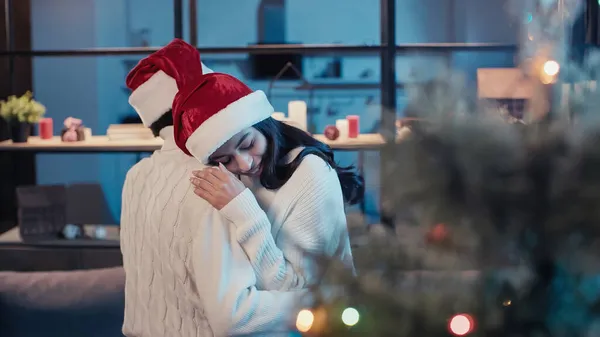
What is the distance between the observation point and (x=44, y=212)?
11.4ft

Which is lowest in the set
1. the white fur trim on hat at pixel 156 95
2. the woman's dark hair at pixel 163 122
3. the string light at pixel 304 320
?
the string light at pixel 304 320

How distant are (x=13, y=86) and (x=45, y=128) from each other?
0.33m

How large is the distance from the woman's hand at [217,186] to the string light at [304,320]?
0.75 m

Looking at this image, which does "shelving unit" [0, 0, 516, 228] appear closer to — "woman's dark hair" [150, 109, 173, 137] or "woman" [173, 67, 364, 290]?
"woman's dark hair" [150, 109, 173, 137]

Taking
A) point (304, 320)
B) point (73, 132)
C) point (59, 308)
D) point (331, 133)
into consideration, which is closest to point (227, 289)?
point (304, 320)

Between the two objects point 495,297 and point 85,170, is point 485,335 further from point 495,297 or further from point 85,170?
point 85,170

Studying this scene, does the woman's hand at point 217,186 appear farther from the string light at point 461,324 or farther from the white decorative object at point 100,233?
the white decorative object at point 100,233

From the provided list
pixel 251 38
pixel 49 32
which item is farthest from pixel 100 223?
pixel 251 38

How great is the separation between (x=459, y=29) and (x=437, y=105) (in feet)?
13.9

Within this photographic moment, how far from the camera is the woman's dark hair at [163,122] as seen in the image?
1.62m

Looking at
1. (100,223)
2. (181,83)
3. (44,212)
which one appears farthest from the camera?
(100,223)

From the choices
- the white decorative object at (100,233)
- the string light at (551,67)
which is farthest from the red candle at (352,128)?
the string light at (551,67)

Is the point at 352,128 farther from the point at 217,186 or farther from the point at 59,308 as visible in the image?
the point at 217,186

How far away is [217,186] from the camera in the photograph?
1.35 meters
